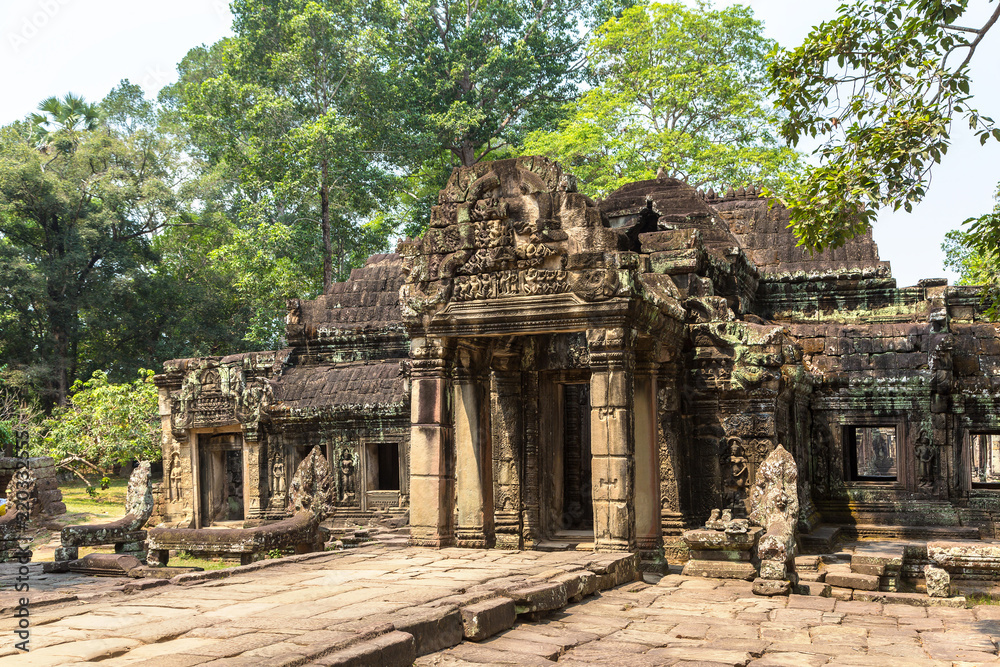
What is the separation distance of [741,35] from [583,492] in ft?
66.4

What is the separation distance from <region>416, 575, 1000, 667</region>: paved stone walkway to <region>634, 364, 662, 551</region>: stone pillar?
41.2 inches

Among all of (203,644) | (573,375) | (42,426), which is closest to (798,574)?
(573,375)

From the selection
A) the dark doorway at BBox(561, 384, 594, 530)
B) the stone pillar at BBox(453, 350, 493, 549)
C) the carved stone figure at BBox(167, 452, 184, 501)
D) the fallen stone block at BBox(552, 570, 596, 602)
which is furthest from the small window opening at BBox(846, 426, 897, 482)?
the fallen stone block at BBox(552, 570, 596, 602)

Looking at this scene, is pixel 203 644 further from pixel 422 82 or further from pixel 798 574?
pixel 422 82

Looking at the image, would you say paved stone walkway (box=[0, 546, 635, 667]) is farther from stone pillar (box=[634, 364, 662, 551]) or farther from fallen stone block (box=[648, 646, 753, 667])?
fallen stone block (box=[648, 646, 753, 667])

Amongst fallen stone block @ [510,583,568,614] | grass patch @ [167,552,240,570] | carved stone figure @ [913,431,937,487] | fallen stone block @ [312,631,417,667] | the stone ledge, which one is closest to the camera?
fallen stone block @ [312,631,417,667]

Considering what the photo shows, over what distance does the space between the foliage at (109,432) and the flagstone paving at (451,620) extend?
17.8m

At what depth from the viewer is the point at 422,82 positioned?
32750mm

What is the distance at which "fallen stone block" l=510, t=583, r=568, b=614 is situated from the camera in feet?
23.6

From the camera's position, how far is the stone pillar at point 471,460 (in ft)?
35.6

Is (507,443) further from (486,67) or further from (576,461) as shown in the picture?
(486,67)

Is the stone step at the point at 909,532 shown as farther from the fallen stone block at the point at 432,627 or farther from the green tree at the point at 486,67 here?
the green tree at the point at 486,67

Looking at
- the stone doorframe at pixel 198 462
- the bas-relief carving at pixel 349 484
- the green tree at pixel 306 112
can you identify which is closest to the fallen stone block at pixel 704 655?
the bas-relief carving at pixel 349 484

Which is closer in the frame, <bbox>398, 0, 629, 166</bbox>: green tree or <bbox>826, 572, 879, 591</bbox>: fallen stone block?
<bbox>826, 572, 879, 591</bbox>: fallen stone block
